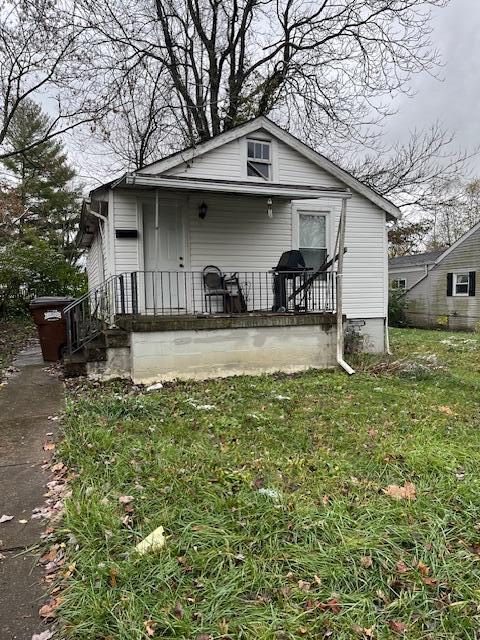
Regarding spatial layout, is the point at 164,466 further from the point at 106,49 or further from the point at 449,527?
the point at 106,49

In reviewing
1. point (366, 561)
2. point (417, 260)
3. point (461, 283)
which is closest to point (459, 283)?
point (461, 283)

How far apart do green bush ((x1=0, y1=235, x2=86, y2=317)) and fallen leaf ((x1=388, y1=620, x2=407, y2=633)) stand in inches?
646

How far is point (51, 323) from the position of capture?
848 cm

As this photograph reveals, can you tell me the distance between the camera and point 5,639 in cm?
203

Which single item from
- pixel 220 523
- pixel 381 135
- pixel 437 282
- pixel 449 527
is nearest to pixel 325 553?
pixel 220 523

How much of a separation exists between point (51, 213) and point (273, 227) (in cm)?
2044

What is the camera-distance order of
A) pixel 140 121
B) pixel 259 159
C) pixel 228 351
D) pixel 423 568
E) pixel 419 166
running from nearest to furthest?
pixel 423 568
pixel 228 351
pixel 259 159
pixel 140 121
pixel 419 166

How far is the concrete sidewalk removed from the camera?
2211 millimetres

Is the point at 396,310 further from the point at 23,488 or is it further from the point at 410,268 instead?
the point at 23,488

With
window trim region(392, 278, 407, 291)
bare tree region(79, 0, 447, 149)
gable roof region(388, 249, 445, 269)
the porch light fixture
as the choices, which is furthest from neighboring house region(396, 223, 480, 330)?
the porch light fixture

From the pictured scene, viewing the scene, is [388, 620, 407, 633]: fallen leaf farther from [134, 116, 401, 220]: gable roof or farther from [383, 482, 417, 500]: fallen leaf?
[134, 116, 401, 220]: gable roof

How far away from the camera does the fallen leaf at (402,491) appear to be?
3.14 meters

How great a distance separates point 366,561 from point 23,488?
2.70 metres

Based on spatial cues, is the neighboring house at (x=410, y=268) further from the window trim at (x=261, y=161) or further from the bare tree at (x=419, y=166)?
the window trim at (x=261, y=161)
